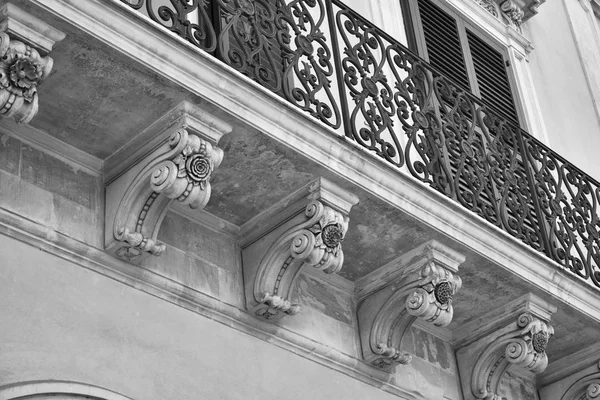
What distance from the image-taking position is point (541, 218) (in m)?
9.40

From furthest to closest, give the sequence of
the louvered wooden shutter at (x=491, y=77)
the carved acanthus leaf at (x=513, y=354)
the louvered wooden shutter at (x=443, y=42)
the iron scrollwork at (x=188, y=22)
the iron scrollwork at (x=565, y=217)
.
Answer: the louvered wooden shutter at (x=491, y=77), the louvered wooden shutter at (x=443, y=42), the iron scrollwork at (x=565, y=217), the carved acanthus leaf at (x=513, y=354), the iron scrollwork at (x=188, y=22)

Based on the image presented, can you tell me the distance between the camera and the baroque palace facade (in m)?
6.58

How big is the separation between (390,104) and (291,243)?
1404mm

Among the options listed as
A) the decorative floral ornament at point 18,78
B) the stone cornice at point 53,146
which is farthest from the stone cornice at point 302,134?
the stone cornice at point 53,146

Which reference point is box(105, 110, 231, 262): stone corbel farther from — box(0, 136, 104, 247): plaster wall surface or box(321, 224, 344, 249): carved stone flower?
box(321, 224, 344, 249): carved stone flower

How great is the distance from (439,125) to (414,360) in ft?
5.19

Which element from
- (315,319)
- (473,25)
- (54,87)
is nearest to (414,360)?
(315,319)

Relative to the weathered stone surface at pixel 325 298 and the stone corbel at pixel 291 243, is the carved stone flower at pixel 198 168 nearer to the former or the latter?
the stone corbel at pixel 291 243

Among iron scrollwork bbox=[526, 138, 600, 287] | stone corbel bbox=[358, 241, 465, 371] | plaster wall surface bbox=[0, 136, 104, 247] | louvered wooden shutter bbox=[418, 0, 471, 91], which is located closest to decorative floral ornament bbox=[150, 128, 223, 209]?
plaster wall surface bbox=[0, 136, 104, 247]

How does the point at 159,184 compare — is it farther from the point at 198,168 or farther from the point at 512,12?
the point at 512,12

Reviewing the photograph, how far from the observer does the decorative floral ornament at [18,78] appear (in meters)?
6.26

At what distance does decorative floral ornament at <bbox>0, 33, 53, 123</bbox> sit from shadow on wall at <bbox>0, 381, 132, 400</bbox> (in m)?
1.27

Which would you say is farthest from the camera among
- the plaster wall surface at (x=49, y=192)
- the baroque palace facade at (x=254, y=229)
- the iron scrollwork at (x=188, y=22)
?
the iron scrollwork at (x=188, y=22)

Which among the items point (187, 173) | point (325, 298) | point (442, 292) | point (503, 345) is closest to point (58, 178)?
point (187, 173)
